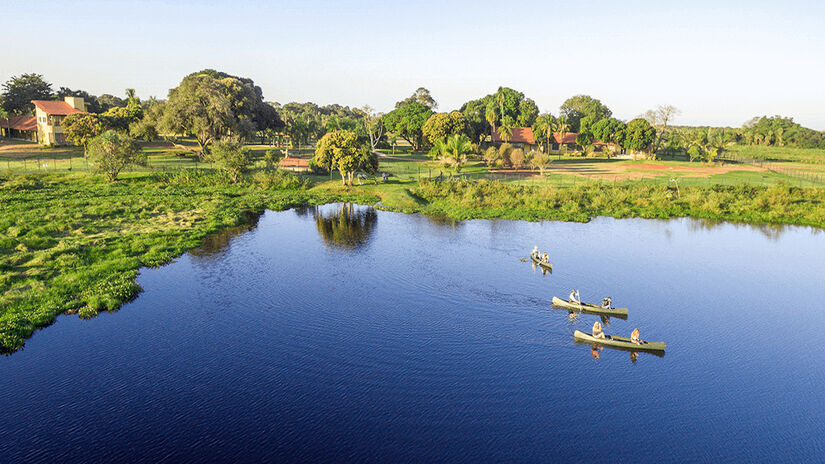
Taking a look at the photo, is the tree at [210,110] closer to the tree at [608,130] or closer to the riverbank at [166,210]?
the riverbank at [166,210]

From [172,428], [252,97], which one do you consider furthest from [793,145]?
[172,428]

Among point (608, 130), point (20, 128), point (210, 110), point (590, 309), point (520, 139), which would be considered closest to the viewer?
point (590, 309)

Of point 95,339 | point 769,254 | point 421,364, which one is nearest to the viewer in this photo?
point 421,364

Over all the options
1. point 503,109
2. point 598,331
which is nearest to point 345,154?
point 598,331

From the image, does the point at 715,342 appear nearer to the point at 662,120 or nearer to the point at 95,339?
the point at 95,339

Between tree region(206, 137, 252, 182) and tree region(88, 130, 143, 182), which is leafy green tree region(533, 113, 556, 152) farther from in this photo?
tree region(88, 130, 143, 182)

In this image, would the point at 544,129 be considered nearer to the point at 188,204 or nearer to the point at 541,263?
the point at 188,204

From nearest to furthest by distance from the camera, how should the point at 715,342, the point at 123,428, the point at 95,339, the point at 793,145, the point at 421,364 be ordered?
the point at 123,428, the point at 421,364, the point at 95,339, the point at 715,342, the point at 793,145
